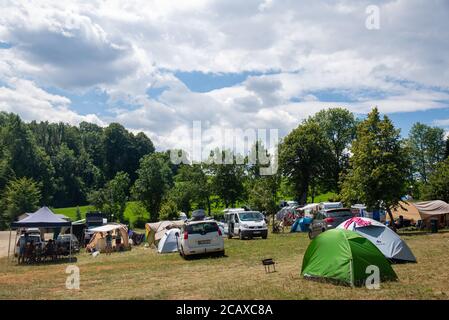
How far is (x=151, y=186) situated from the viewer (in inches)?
2343

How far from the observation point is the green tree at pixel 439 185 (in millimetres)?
36625

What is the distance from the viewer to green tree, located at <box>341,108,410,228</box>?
92.2 ft

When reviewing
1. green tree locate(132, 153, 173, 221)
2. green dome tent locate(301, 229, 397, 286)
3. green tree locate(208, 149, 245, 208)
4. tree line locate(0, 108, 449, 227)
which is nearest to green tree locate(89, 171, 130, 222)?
tree line locate(0, 108, 449, 227)

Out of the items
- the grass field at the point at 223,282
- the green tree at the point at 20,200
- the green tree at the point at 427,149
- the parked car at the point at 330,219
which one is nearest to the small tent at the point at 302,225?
the parked car at the point at 330,219

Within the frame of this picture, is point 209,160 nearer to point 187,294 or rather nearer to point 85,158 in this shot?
point 187,294

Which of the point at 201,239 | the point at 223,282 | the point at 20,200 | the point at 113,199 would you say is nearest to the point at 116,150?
the point at 113,199

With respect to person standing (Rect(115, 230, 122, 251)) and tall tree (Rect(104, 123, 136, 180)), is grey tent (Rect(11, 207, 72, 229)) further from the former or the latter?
tall tree (Rect(104, 123, 136, 180))

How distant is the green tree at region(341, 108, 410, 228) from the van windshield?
23.4 ft

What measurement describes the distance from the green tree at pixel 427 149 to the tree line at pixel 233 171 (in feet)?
0.57

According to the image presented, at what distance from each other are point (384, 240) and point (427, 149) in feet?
246

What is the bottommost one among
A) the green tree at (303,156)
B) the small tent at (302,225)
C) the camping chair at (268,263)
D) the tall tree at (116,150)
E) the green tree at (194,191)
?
the small tent at (302,225)

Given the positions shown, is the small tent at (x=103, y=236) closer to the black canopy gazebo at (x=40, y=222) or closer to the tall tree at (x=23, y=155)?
the black canopy gazebo at (x=40, y=222)

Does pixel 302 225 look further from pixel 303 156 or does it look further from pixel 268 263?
pixel 303 156
